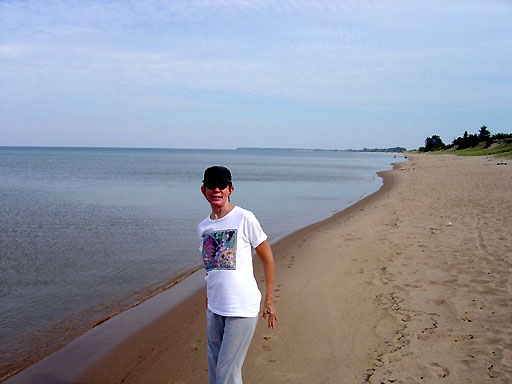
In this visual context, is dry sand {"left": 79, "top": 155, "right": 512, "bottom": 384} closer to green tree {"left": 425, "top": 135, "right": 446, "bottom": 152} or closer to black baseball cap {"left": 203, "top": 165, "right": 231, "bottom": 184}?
black baseball cap {"left": 203, "top": 165, "right": 231, "bottom": 184}

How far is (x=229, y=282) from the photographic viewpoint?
287 cm

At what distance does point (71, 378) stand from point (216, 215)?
2925 millimetres

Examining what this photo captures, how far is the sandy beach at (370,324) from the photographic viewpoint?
4000 mm

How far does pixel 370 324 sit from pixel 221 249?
2.83 metres

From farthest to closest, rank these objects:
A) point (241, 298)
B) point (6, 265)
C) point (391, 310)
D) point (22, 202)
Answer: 1. point (22, 202)
2. point (6, 265)
3. point (391, 310)
4. point (241, 298)

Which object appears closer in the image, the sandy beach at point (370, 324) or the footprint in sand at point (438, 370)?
the footprint in sand at point (438, 370)

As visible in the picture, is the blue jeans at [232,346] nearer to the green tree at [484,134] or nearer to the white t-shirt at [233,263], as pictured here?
the white t-shirt at [233,263]

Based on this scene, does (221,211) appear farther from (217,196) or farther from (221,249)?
(221,249)

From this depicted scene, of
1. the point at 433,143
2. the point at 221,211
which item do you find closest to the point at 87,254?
the point at 221,211

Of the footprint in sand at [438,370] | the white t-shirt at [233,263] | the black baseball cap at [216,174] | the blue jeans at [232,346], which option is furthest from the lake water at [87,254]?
the footprint in sand at [438,370]

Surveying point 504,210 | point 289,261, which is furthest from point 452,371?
point 504,210

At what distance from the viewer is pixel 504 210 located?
479 inches

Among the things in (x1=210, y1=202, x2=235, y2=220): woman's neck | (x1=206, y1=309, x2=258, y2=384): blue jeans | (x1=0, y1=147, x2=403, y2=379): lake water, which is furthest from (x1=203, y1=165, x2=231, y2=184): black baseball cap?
(x1=0, y1=147, x2=403, y2=379): lake water

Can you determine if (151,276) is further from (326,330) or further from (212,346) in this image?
(212,346)
